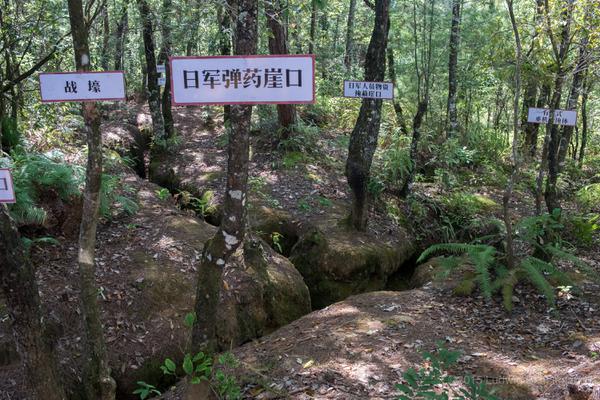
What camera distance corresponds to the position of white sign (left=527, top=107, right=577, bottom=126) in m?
6.56

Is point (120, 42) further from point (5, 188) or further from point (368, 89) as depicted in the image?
point (5, 188)

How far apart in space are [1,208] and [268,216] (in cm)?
542

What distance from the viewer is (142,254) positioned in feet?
20.6

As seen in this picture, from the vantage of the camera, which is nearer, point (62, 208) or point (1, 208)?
point (1, 208)

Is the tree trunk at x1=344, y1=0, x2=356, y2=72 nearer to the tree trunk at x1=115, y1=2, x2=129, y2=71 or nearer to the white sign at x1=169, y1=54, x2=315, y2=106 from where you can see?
the tree trunk at x1=115, y1=2, x2=129, y2=71

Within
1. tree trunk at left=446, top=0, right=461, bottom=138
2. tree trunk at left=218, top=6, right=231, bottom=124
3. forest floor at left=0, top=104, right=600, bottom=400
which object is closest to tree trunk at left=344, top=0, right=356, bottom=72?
tree trunk at left=446, top=0, right=461, bottom=138

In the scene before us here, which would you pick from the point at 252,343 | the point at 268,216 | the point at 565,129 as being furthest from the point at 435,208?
the point at 252,343

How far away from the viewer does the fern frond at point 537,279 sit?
211 inches

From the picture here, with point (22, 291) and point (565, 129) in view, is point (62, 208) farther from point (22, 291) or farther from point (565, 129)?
point (565, 129)

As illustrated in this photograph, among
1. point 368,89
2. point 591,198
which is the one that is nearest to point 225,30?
point 368,89

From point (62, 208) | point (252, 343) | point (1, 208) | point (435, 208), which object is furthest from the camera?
point (435, 208)

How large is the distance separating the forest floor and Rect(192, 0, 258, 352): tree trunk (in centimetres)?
94

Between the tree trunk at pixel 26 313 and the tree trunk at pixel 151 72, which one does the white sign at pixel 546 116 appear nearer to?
the tree trunk at pixel 26 313

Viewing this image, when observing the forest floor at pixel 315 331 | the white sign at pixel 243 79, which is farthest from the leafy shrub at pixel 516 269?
the white sign at pixel 243 79
